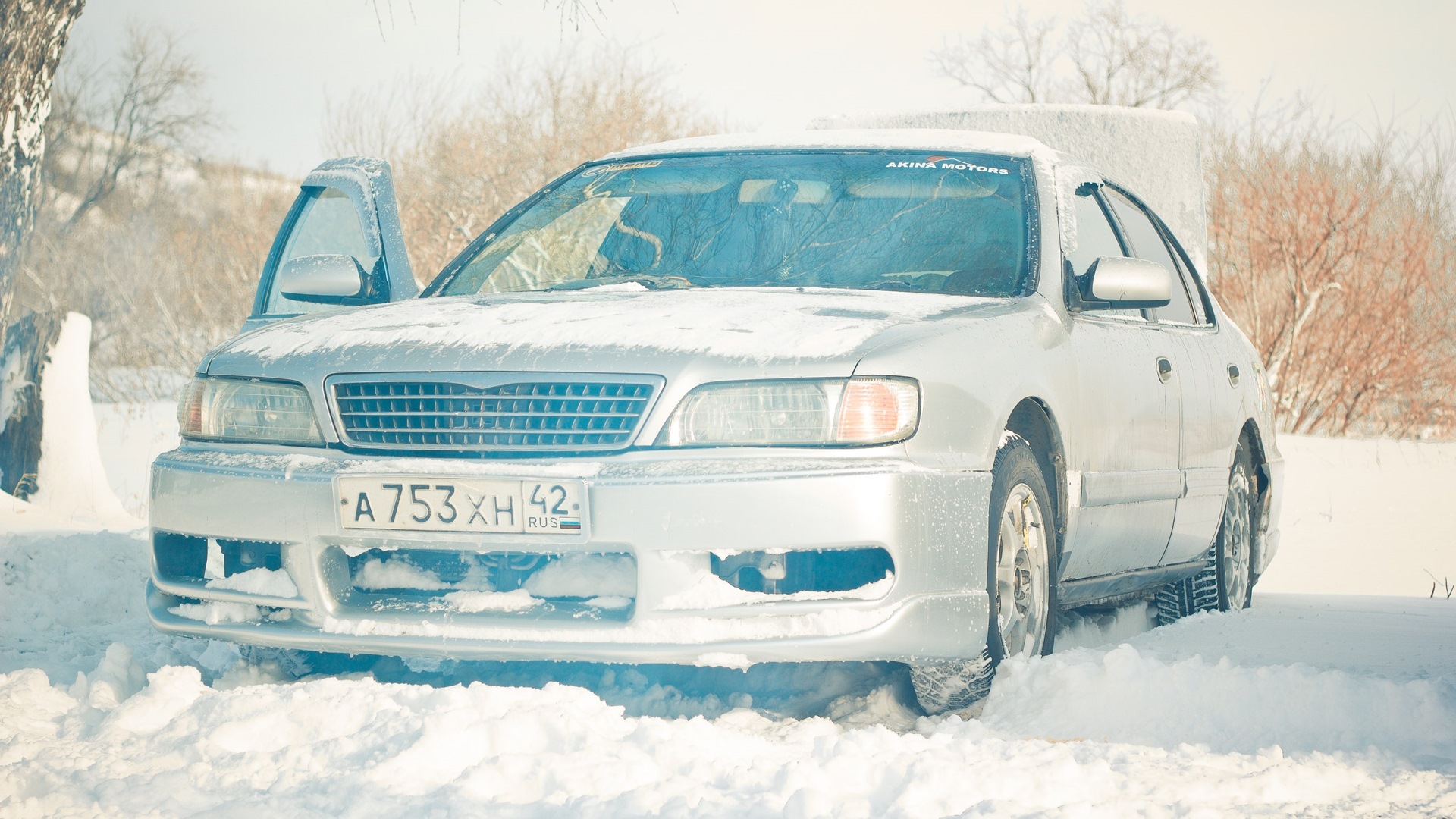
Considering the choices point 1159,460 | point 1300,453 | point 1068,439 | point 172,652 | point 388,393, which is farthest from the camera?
point 1300,453

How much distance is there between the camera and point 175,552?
390cm

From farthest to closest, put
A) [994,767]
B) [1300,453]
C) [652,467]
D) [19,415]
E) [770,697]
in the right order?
[1300,453], [19,415], [770,697], [652,467], [994,767]

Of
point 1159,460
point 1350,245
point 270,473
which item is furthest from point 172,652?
point 1350,245

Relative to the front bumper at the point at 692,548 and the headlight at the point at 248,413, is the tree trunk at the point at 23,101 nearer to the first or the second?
the headlight at the point at 248,413

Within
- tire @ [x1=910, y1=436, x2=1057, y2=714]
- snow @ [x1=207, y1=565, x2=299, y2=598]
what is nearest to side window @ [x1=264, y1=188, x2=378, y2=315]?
snow @ [x1=207, y1=565, x2=299, y2=598]

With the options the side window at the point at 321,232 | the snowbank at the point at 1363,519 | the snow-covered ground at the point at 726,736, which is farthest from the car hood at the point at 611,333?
the snowbank at the point at 1363,519

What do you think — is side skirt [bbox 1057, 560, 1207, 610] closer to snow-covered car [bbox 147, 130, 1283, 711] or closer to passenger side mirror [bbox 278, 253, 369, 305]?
snow-covered car [bbox 147, 130, 1283, 711]

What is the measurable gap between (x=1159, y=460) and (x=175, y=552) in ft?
9.99

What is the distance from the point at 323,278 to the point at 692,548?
1863 mm

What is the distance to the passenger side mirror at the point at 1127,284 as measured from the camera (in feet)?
14.5

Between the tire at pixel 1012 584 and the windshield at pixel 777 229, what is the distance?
2.08 ft

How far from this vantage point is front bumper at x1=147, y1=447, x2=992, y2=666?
10.8ft

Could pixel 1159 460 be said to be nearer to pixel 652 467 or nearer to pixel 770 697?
pixel 770 697

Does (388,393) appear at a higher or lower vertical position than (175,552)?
higher
